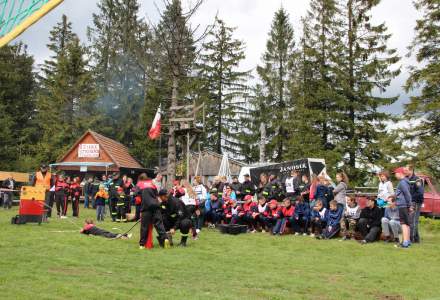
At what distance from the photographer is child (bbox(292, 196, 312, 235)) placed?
49.5 feet

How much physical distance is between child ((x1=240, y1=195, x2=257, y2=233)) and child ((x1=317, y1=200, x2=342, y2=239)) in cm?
269

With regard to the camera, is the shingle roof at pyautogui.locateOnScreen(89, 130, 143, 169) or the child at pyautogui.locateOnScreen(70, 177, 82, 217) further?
the shingle roof at pyautogui.locateOnScreen(89, 130, 143, 169)

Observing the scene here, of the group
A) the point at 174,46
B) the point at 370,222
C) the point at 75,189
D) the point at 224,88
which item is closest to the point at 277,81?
the point at 224,88

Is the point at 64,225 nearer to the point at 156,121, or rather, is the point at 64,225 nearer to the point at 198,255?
the point at 198,255

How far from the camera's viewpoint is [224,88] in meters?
47.1

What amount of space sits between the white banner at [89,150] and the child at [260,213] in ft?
75.7

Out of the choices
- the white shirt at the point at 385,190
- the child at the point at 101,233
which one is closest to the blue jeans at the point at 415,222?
the white shirt at the point at 385,190

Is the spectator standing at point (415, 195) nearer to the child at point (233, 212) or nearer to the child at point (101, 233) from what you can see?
the child at point (233, 212)

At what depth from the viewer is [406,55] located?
24.5 metres

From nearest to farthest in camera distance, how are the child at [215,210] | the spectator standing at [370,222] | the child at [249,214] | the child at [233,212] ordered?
the spectator standing at [370,222] < the child at [249,214] < the child at [233,212] < the child at [215,210]

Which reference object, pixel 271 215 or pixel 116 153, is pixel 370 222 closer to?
pixel 271 215

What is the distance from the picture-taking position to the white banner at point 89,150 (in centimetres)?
3700

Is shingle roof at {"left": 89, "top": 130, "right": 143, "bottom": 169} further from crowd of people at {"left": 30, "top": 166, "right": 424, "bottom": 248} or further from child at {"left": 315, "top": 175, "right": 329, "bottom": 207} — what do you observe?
child at {"left": 315, "top": 175, "right": 329, "bottom": 207}

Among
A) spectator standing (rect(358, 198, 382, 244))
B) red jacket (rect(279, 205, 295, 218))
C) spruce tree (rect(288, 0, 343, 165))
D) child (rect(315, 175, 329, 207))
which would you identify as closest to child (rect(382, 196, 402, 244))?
spectator standing (rect(358, 198, 382, 244))
